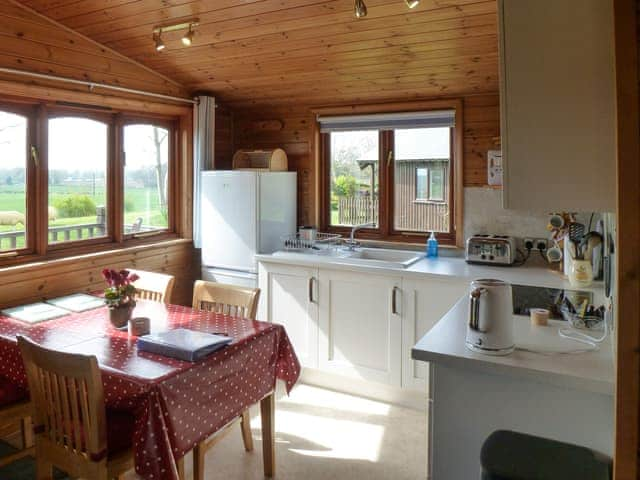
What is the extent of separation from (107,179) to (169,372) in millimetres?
2262

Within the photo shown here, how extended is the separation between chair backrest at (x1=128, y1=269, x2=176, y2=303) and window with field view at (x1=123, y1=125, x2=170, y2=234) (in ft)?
A: 3.00

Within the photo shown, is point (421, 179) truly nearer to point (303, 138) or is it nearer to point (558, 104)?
point (303, 138)

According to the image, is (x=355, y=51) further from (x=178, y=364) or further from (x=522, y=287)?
(x=178, y=364)

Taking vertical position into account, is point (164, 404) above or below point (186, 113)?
below

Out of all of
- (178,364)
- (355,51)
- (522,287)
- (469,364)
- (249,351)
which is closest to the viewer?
(469,364)

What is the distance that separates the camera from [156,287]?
3.05 meters

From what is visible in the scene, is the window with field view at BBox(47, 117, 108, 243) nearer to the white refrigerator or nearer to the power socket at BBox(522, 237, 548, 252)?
the white refrigerator

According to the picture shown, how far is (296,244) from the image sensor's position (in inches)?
158

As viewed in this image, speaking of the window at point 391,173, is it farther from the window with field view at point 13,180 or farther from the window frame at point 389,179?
the window with field view at point 13,180

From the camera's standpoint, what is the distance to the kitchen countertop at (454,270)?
9.58 feet

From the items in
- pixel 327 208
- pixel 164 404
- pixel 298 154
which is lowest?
pixel 164 404

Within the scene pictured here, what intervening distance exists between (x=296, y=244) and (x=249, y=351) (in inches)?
72.7

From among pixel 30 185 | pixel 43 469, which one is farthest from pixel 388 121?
pixel 43 469

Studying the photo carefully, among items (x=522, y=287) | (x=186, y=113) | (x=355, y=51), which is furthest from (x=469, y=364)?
(x=186, y=113)
